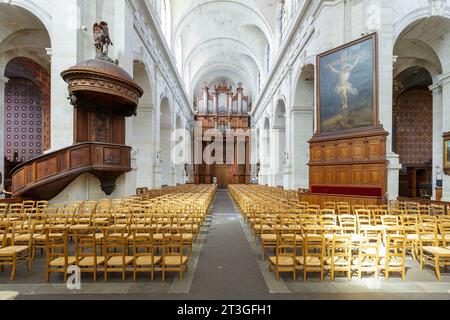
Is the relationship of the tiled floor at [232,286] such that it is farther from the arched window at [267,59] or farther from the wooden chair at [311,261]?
the arched window at [267,59]

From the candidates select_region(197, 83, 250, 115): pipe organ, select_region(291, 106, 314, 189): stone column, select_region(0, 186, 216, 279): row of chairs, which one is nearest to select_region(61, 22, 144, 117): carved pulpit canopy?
select_region(0, 186, 216, 279): row of chairs

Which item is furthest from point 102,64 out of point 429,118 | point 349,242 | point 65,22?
point 429,118

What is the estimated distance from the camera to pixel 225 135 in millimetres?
34938

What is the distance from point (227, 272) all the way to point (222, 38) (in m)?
27.8

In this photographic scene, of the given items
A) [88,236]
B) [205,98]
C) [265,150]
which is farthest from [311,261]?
[205,98]

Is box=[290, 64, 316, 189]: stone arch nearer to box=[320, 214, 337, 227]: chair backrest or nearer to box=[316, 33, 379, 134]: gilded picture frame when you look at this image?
box=[316, 33, 379, 134]: gilded picture frame

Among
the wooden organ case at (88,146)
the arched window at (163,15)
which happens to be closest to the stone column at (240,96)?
the arched window at (163,15)

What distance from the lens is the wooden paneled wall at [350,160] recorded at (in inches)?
370

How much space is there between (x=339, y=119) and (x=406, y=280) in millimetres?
7871

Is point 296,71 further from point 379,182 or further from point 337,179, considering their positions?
point 379,182

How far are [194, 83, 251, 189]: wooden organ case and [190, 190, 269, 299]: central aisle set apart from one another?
28615 millimetres

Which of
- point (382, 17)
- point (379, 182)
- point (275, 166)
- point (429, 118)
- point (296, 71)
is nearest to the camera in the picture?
point (379, 182)

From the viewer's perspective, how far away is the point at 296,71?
52.9 ft

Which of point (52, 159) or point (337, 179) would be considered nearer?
point (52, 159)
